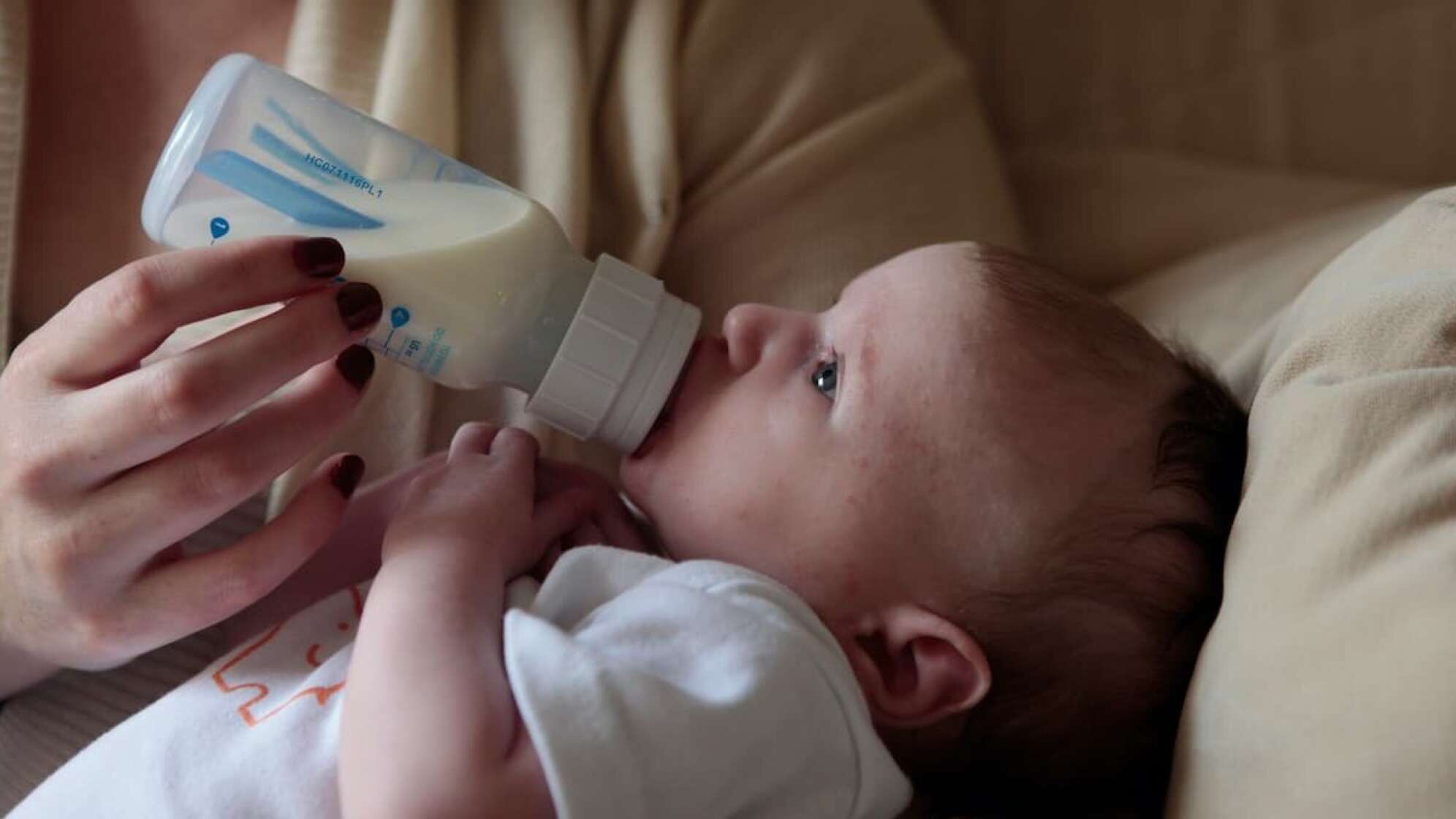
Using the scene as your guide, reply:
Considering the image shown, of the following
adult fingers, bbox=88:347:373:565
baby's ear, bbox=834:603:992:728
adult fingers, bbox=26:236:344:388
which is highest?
adult fingers, bbox=26:236:344:388

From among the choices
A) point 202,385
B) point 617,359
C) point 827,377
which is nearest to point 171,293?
point 202,385

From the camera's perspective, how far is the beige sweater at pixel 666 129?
103 centimetres

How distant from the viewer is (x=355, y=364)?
2.54ft

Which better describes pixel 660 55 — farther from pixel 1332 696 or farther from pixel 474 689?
pixel 1332 696

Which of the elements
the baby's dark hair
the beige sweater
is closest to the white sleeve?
the baby's dark hair

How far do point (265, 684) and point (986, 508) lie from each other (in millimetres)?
450

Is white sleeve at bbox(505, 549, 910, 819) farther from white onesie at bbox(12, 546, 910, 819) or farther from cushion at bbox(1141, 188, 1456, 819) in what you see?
cushion at bbox(1141, 188, 1456, 819)

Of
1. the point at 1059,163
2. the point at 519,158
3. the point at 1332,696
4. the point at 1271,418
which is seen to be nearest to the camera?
the point at 1332,696

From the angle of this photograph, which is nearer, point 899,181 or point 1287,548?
point 1287,548

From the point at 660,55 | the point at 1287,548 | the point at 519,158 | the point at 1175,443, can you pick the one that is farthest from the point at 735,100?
the point at 1287,548

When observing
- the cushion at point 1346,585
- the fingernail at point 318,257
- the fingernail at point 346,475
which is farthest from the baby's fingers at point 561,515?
the cushion at point 1346,585

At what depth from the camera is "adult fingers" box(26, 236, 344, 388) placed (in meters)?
0.70

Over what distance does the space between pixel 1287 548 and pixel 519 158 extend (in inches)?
25.4

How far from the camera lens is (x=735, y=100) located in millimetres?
1104
